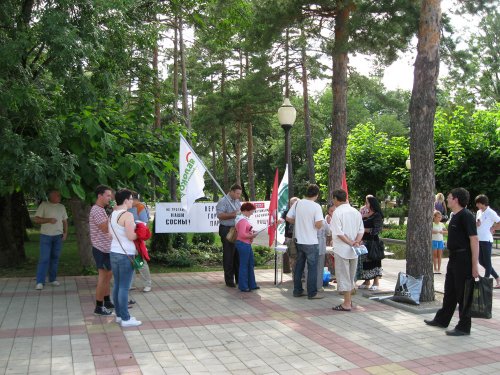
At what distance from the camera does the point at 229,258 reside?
9602 mm

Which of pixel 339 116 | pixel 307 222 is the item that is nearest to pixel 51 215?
pixel 307 222

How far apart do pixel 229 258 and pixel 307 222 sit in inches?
75.5

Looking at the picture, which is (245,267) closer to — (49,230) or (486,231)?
(49,230)

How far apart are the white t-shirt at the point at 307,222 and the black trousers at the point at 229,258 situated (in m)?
1.59

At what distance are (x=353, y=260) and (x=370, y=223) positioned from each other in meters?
1.54

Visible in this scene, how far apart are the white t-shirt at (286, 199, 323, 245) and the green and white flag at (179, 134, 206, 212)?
194 cm

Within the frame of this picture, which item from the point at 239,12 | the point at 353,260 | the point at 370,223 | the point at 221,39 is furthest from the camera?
the point at 221,39

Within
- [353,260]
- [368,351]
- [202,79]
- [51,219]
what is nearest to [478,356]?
[368,351]

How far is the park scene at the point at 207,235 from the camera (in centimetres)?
596

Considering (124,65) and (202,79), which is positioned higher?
(202,79)

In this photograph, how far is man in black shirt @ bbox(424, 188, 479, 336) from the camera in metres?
6.41

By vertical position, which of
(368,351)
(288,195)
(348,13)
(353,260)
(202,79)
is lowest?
(368,351)

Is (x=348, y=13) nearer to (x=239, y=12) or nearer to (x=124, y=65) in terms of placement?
(x=239, y=12)

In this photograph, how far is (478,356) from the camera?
5719 mm
